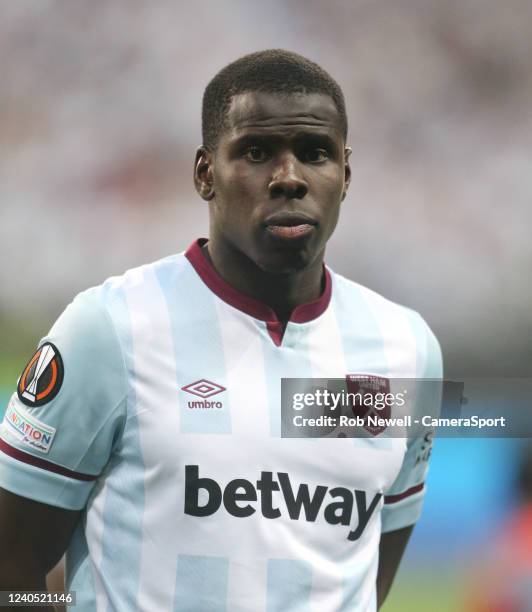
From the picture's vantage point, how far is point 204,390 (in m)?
1.48

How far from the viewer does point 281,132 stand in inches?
56.9

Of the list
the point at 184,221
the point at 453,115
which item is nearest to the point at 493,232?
the point at 453,115

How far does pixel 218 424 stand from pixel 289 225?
0.34 meters

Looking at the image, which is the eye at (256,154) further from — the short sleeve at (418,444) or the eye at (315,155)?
the short sleeve at (418,444)

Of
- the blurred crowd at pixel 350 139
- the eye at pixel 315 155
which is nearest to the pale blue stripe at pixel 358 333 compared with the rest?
the eye at pixel 315 155

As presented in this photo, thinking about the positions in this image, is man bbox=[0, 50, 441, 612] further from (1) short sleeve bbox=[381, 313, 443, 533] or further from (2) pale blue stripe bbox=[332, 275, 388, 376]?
(1) short sleeve bbox=[381, 313, 443, 533]

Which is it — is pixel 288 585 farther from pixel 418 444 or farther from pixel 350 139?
pixel 350 139

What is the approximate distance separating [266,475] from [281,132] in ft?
1.82

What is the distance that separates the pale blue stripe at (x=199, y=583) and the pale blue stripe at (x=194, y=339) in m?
0.20

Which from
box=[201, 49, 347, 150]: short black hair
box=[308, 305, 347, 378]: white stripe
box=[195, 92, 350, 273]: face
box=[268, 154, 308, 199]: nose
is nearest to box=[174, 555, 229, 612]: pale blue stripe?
box=[308, 305, 347, 378]: white stripe

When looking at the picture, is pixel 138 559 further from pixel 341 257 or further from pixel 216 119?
pixel 341 257

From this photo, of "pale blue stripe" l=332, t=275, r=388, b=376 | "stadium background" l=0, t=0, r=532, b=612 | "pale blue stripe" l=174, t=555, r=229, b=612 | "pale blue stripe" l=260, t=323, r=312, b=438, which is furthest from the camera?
"stadium background" l=0, t=0, r=532, b=612

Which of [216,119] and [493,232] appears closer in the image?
[216,119]

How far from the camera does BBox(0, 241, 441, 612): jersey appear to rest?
1398mm
